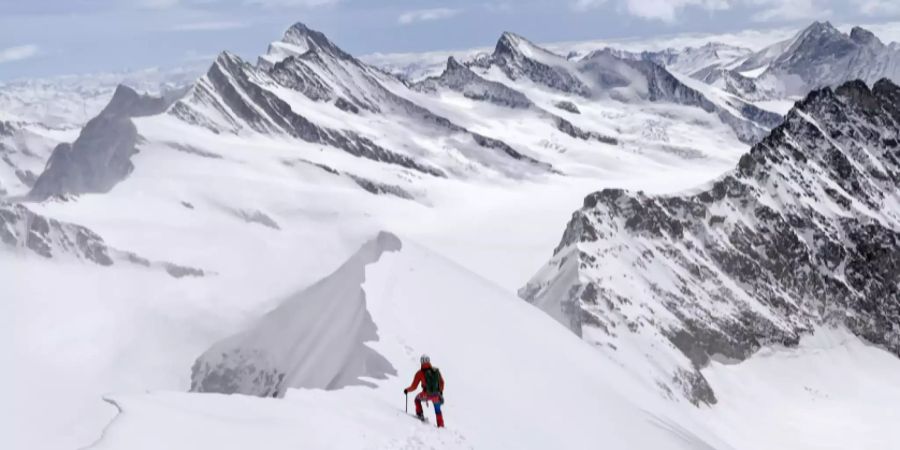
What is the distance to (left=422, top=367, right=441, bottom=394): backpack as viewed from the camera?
28.6 metres

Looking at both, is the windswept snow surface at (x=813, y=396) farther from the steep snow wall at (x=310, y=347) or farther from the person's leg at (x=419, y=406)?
the person's leg at (x=419, y=406)

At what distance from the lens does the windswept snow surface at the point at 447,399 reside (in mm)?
24984

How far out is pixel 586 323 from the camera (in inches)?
3467

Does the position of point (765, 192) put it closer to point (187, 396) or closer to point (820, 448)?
point (820, 448)

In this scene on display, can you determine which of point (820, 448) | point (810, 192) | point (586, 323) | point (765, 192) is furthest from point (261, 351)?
point (810, 192)

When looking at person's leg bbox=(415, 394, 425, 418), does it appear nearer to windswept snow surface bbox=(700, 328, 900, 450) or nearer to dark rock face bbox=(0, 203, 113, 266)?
windswept snow surface bbox=(700, 328, 900, 450)

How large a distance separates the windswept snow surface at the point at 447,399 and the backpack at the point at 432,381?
4.03 feet

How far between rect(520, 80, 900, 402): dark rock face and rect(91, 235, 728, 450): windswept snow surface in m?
31.1

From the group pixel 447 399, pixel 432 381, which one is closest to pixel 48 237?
pixel 447 399

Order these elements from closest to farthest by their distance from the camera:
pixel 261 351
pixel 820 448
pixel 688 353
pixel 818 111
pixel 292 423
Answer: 1. pixel 292 423
2. pixel 261 351
3. pixel 820 448
4. pixel 688 353
5. pixel 818 111

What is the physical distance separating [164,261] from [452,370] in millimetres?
Result: 89994

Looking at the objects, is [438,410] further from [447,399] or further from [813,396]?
[813,396]

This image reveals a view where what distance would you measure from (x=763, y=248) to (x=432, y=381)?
99.7 m

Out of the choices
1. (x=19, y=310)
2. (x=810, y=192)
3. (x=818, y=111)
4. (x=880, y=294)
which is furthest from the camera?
(x=818, y=111)
